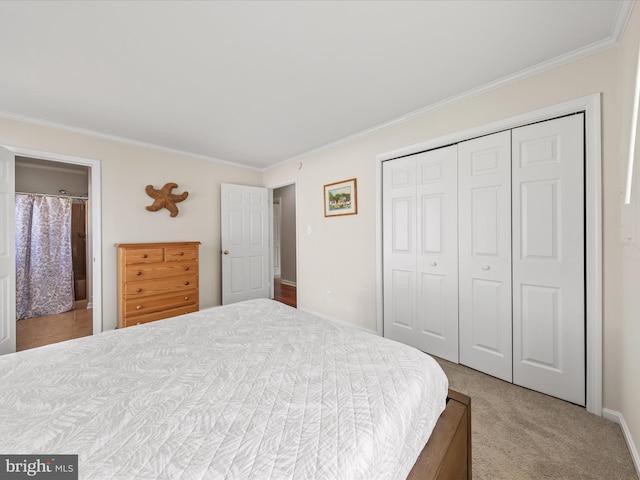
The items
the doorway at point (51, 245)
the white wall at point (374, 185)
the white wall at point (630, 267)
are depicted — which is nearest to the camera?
the white wall at point (630, 267)

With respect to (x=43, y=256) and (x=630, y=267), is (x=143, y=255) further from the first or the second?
(x=630, y=267)

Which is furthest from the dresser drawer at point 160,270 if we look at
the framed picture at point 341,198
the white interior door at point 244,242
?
the framed picture at point 341,198

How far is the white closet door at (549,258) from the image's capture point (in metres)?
1.86

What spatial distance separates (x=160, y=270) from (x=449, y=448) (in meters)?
3.39

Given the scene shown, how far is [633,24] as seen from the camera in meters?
1.43

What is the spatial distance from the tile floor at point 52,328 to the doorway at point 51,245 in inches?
0.4

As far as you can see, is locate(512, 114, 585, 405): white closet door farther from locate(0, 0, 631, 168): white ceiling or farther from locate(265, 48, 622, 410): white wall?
locate(0, 0, 631, 168): white ceiling

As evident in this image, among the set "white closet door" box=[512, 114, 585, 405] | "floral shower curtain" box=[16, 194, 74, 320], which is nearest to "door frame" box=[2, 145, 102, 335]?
"floral shower curtain" box=[16, 194, 74, 320]

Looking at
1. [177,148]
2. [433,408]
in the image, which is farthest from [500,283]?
[177,148]

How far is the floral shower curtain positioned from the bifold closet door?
15.9 ft

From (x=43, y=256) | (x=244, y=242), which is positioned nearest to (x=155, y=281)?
(x=244, y=242)

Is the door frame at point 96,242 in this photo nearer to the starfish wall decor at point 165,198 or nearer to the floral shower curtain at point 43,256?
the starfish wall decor at point 165,198

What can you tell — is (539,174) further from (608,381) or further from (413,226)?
(608,381)

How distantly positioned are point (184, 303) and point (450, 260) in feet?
10.5
